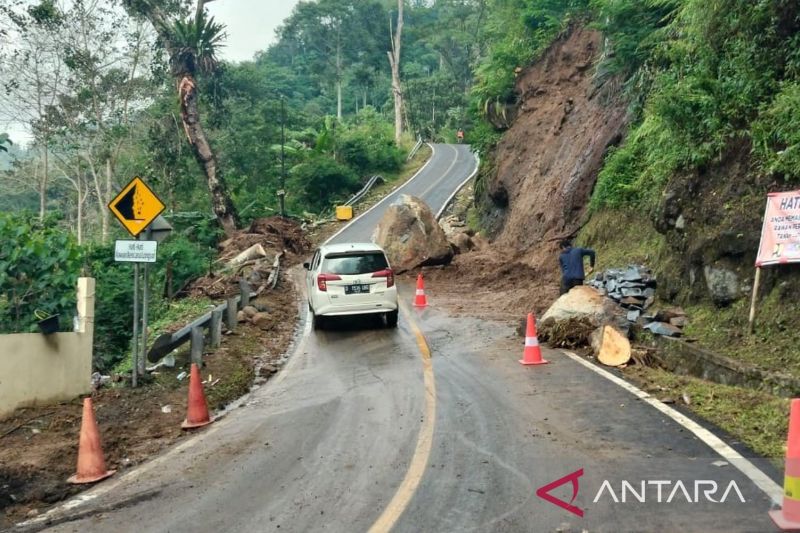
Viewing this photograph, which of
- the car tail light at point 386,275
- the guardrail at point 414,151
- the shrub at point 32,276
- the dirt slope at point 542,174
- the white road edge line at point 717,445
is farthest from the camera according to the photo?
the guardrail at point 414,151

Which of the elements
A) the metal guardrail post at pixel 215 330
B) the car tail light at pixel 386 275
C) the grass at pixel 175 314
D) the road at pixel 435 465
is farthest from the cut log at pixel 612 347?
the grass at pixel 175 314

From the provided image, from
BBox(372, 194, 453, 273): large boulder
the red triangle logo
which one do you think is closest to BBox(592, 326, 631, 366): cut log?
the red triangle logo

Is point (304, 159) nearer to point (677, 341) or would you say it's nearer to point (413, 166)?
point (413, 166)

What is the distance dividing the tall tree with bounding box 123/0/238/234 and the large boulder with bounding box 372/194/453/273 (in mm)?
10251

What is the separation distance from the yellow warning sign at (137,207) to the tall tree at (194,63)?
20769 mm

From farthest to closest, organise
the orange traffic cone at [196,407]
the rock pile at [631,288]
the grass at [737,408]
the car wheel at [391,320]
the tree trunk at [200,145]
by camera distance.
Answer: the tree trunk at [200,145] < the car wheel at [391,320] < the rock pile at [631,288] < the orange traffic cone at [196,407] < the grass at [737,408]

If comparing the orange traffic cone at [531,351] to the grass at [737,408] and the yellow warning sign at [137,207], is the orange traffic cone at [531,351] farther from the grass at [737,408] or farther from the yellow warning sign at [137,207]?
the yellow warning sign at [137,207]

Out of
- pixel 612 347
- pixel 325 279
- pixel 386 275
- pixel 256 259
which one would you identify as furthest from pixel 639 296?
pixel 256 259

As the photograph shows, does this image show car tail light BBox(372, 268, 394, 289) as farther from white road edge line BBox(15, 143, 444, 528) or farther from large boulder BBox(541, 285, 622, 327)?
white road edge line BBox(15, 143, 444, 528)

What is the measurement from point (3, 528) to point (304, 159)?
42.2m

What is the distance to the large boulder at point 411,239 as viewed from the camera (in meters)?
22.9

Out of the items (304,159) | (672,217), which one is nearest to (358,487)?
(672,217)

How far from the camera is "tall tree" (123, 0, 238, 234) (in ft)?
96.7

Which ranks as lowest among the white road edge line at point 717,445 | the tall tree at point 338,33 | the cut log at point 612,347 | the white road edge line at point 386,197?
the white road edge line at point 717,445
